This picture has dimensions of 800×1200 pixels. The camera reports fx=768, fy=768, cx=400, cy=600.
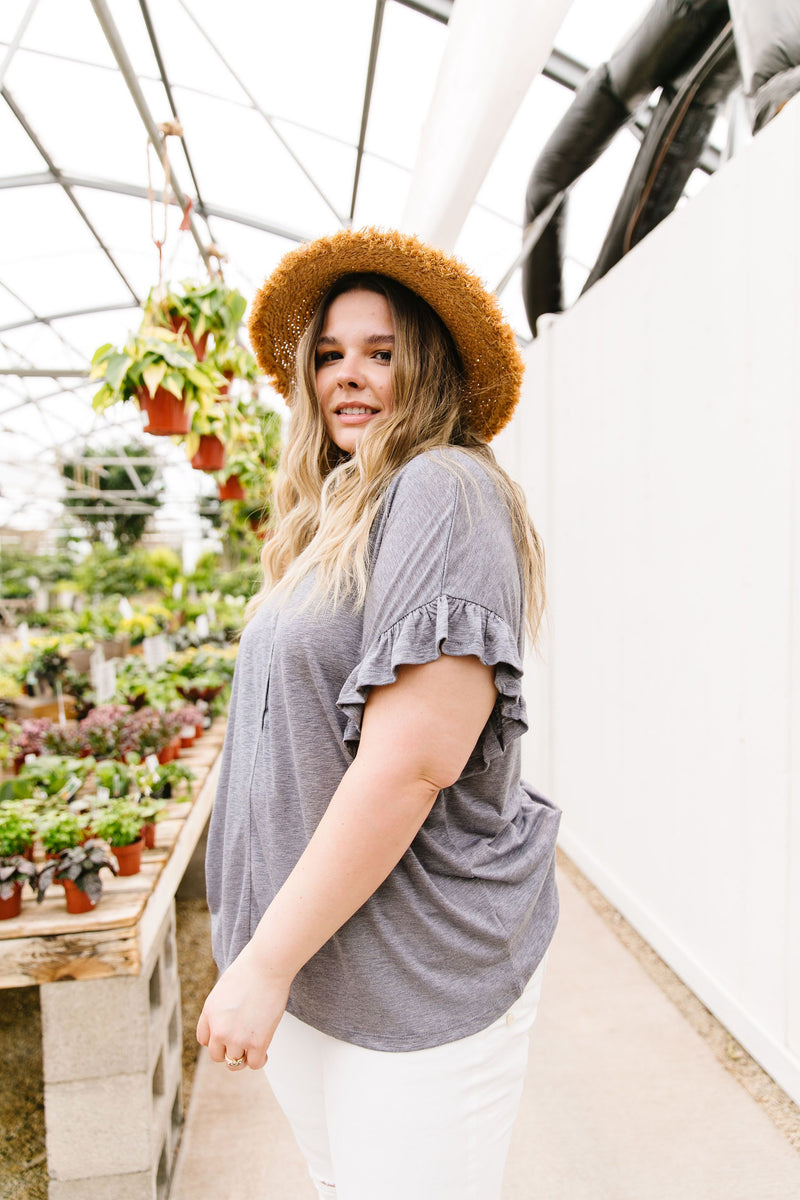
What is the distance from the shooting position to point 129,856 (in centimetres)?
151

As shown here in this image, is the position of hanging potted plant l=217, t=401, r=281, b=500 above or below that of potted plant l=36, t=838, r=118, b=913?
above

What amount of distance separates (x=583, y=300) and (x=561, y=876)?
7.70ft

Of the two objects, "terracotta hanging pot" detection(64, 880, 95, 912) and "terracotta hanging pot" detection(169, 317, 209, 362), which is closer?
"terracotta hanging pot" detection(64, 880, 95, 912)

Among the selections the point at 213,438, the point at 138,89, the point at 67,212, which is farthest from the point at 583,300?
the point at 67,212

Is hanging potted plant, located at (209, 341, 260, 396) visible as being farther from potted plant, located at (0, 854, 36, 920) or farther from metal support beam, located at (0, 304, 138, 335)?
metal support beam, located at (0, 304, 138, 335)

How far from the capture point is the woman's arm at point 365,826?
0.71 meters

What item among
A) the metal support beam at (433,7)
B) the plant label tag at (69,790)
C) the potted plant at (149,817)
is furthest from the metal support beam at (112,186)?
the potted plant at (149,817)

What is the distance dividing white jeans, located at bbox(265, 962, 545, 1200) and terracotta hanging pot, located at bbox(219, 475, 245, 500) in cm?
279

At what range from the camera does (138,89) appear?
2787 millimetres

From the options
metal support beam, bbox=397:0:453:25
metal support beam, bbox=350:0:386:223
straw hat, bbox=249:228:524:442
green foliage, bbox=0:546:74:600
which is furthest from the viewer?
green foliage, bbox=0:546:74:600

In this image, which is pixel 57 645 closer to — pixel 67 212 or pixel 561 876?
pixel 561 876

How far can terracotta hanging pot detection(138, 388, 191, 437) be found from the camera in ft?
6.62

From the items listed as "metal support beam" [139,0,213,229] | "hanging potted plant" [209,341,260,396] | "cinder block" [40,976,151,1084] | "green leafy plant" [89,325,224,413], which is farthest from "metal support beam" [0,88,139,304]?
"cinder block" [40,976,151,1084]

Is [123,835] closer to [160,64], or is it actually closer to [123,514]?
[160,64]
